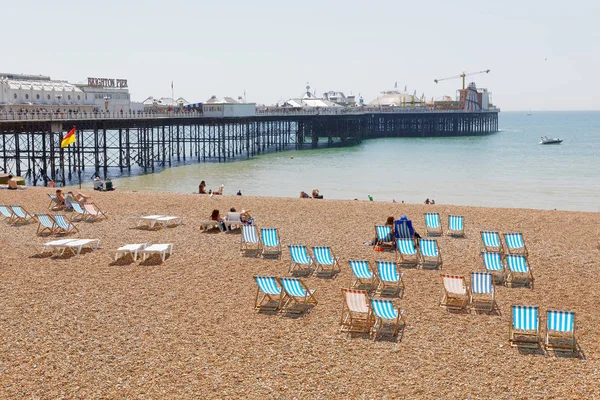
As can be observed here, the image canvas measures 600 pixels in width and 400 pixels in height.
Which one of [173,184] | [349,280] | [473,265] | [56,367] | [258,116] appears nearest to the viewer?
[56,367]

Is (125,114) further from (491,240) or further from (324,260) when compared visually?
(324,260)

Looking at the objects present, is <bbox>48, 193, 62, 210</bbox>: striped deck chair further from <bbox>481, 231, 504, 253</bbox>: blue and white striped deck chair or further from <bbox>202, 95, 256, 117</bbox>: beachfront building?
<bbox>202, 95, 256, 117</bbox>: beachfront building

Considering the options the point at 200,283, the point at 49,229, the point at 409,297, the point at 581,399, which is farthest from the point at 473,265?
the point at 49,229

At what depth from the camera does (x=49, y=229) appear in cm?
1383

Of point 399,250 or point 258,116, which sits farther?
point 258,116

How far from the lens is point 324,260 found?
10.7 metres

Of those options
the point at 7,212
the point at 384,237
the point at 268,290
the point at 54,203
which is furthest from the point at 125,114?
the point at 268,290

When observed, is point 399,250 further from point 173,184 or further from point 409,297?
point 173,184

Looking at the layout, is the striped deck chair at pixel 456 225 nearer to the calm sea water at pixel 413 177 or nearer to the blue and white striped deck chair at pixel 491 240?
the blue and white striped deck chair at pixel 491 240

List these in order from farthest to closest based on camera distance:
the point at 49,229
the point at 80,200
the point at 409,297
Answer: the point at 80,200 < the point at 49,229 < the point at 409,297

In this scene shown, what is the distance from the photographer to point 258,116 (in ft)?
183

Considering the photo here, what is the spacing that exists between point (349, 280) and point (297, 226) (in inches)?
153

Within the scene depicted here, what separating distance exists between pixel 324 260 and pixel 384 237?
1.93 metres

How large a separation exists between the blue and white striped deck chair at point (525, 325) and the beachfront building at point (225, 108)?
1694 inches
